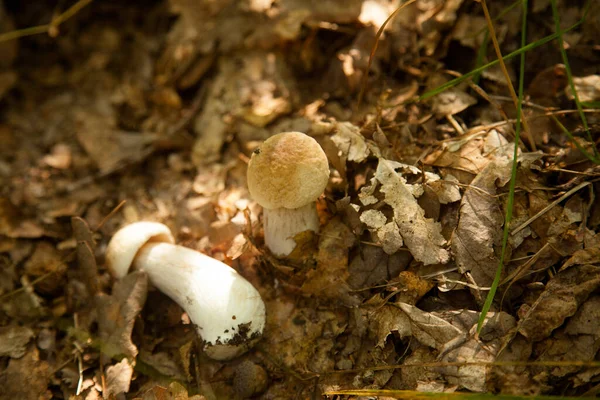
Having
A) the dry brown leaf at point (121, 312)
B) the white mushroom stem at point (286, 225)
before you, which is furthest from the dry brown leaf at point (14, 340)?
the white mushroom stem at point (286, 225)

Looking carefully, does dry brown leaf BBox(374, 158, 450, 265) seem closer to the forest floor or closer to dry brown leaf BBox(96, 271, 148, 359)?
the forest floor

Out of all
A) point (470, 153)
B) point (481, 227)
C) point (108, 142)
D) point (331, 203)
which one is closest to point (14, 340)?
point (108, 142)

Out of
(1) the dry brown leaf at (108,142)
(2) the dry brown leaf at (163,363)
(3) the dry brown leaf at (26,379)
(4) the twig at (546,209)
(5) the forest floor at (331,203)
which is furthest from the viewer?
(1) the dry brown leaf at (108,142)

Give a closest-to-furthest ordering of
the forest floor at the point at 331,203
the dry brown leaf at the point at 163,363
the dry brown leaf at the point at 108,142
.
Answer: the forest floor at the point at 331,203 → the dry brown leaf at the point at 163,363 → the dry brown leaf at the point at 108,142

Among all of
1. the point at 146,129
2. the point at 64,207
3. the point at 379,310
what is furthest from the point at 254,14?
the point at 379,310

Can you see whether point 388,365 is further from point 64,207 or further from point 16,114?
point 16,114

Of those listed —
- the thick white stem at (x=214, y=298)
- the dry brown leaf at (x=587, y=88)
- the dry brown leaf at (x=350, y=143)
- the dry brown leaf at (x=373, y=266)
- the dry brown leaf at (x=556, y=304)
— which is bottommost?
the thick white stem at (x=214, y=298)

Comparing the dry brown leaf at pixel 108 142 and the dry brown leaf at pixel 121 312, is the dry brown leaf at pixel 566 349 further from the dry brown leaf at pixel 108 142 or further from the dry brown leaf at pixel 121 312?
the dry brown leaf at pixel 108 142
